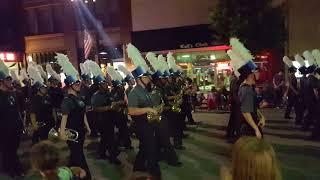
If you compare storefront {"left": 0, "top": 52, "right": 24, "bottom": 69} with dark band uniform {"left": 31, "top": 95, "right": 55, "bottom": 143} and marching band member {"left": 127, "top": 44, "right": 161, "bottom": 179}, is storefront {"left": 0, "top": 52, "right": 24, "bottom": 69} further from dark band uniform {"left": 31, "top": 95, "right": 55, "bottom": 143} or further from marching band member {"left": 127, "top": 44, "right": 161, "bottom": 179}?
marching band member {"left": 127, "top": 44, "right": 161, "bottom": 179}

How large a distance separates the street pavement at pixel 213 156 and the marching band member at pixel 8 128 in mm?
344

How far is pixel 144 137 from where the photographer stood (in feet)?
26.0

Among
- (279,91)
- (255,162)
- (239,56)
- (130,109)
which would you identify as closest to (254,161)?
(255,162)

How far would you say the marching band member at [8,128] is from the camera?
973 centimetres

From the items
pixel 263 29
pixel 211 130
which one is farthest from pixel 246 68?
pixel 263 29

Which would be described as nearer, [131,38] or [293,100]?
[293,100]

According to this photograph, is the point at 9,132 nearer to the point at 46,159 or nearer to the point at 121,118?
the point at 121,118

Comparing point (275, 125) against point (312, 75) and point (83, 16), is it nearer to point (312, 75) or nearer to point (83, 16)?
point (312, 75)

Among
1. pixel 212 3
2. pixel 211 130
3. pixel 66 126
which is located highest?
pixel 212 3

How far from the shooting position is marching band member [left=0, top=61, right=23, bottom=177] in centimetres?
973

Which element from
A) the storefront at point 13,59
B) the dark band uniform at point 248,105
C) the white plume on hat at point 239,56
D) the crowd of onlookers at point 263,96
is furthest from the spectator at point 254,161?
the storefront at point 13,59

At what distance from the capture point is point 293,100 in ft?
52.9

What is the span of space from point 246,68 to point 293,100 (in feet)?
29.1

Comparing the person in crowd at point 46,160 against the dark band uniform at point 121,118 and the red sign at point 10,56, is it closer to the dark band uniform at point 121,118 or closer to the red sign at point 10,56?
the dark band uniform at point 121,118
